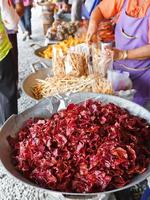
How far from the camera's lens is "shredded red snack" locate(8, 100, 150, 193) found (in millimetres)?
936

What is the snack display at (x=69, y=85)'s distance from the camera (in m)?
1.49

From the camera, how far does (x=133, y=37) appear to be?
173 cm

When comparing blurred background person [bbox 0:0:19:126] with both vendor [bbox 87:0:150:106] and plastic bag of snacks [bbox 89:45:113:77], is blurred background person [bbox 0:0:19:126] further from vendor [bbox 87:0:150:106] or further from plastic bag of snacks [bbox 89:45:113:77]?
plastic bag of snacks [bbox 89:45:113:77]

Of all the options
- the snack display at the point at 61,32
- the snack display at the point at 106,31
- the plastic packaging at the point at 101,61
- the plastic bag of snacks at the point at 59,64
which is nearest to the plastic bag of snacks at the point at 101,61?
the plastic packaging at the point at 101,61

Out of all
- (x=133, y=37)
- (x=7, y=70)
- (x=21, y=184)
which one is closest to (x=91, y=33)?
(x=133, y=37)

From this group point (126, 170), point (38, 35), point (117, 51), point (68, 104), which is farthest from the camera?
point (38, 35)

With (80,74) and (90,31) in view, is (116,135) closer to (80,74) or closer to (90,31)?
(80,74)

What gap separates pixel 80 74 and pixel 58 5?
10.9 feet

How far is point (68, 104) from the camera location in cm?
127

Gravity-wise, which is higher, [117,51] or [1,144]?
[117,51]

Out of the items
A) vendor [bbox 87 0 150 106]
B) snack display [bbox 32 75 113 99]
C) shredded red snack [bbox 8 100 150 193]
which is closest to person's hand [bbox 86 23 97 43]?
vendor [bbox 87 0 150 106]

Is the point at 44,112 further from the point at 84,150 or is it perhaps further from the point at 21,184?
the point at 21,184

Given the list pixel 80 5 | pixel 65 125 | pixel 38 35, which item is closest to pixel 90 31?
pixel 65 125

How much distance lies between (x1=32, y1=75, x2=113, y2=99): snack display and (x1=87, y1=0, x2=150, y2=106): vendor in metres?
0.20
